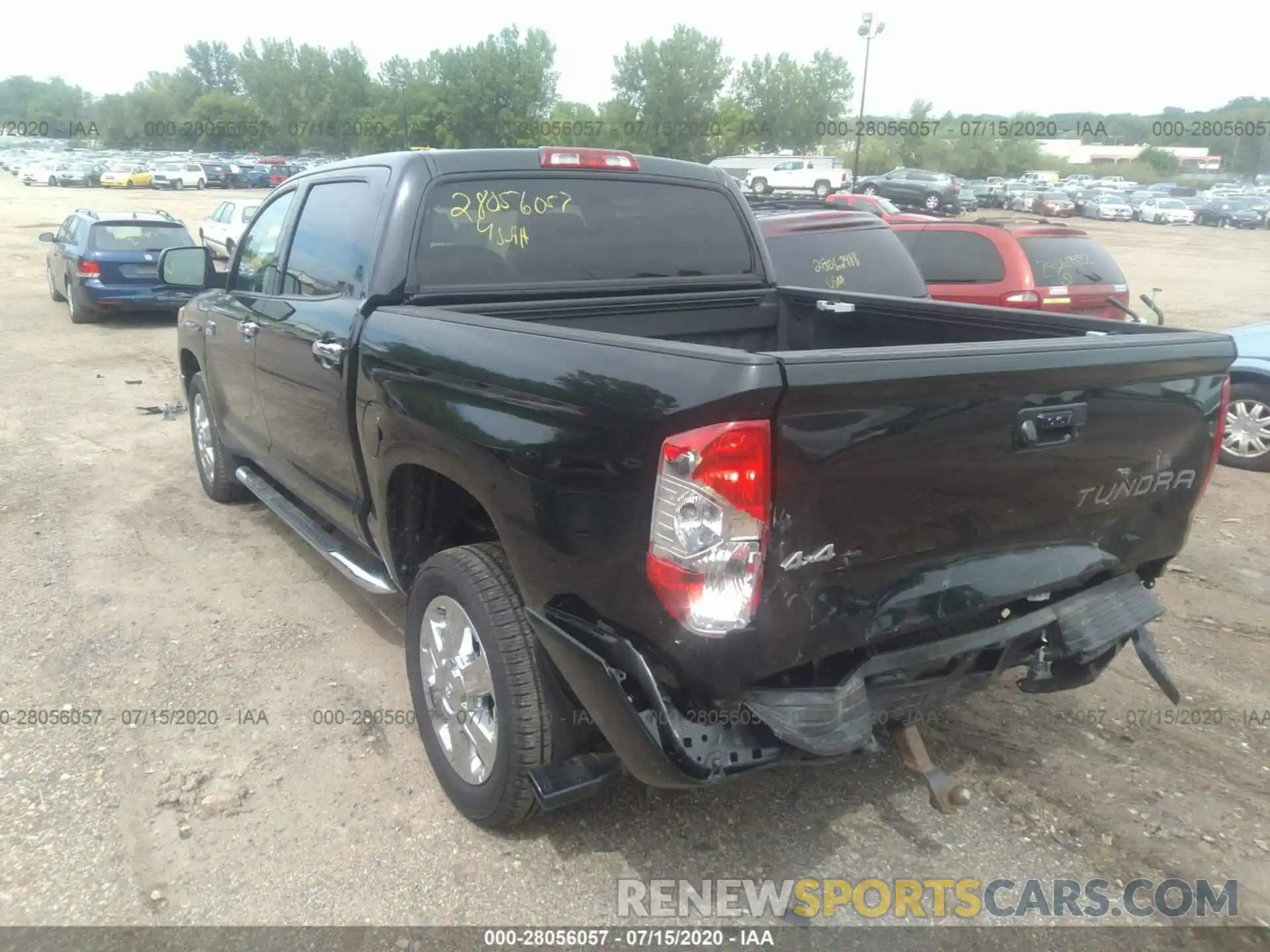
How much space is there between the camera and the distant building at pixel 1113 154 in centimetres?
10069

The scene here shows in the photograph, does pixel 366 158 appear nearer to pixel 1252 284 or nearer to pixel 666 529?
pixel 666 529

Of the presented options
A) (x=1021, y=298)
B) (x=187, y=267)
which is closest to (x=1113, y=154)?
(x=1021, y=298)

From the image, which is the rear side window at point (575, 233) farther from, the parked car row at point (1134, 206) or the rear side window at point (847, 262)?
the parked car row at point (1134, 206)

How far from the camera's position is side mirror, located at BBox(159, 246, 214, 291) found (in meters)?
5.10

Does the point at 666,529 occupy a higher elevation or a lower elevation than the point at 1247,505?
higher

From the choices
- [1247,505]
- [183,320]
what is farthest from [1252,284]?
[183,320]

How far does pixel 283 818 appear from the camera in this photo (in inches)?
119

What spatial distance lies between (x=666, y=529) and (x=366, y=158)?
2.48 meters

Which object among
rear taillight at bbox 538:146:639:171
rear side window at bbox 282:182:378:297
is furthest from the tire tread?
→ rear taillight at bbox 538:146:639:171

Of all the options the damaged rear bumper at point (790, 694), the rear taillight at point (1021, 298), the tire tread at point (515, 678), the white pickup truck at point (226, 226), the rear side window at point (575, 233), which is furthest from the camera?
the white pickup truck at point (226, 226)

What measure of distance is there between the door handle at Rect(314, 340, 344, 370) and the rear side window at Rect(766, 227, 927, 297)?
400cm

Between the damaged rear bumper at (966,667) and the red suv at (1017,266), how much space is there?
19.7 feet

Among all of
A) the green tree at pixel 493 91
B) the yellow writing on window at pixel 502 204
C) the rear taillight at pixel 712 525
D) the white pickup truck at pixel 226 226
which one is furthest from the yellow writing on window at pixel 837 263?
the green tree at pixel 493 91

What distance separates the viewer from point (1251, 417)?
23.5 ft
